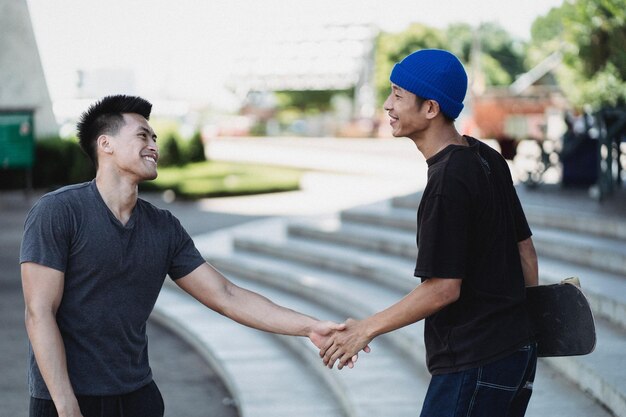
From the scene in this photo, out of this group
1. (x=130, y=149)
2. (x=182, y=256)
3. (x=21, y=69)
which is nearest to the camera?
(x=130, y=149)

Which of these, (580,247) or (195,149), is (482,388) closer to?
(580,247)

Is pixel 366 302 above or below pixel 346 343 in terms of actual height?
below

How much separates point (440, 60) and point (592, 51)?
1043cm

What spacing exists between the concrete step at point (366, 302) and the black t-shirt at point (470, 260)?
2059mm

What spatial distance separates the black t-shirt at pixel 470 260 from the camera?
2.78 meters

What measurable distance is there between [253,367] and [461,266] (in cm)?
420

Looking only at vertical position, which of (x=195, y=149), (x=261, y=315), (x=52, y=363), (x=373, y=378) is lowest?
(x=195, y=149)

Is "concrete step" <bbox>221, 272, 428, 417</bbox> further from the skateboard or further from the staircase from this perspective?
the skateboard

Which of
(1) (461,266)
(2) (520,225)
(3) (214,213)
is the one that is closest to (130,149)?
(1) (461,266)

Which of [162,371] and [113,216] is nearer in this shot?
[113,216]

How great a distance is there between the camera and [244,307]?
3518 millimetres

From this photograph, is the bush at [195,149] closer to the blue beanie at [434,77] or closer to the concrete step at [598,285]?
the concrete step at [598,285]

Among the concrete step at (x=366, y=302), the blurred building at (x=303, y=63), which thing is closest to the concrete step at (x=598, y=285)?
the concrete step at (x=366, y=302)

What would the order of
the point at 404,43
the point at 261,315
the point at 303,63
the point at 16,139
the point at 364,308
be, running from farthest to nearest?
the point at 303,63 < the point at 404,43 < the point at 16,139 < the point at 364,308 < the point at 261,315
